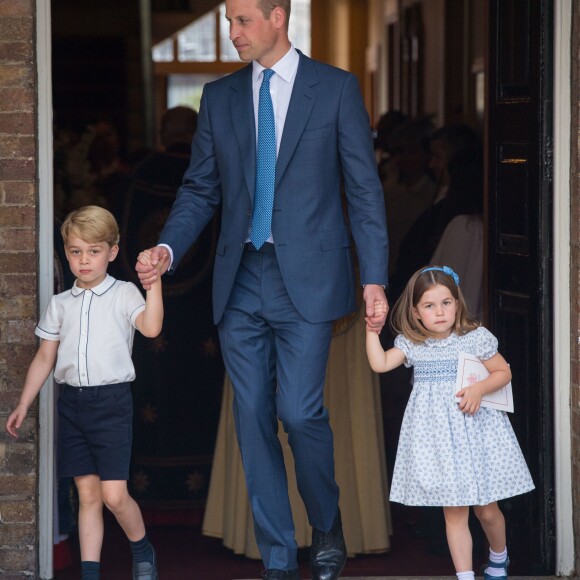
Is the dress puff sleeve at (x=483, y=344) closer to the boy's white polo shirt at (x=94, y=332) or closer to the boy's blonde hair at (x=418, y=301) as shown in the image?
the boy's blonde hair at (x=418, y=301)

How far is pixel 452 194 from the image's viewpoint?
5.75 meters

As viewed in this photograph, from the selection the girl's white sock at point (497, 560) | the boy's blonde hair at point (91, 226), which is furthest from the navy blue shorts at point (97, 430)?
the girl's white sock at point (497, 560)

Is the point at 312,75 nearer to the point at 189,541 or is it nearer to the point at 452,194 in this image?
the point at 452,194

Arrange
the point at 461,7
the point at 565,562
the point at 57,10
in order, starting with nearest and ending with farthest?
the point at 565,562, the point at 461,7, the point at 57,10

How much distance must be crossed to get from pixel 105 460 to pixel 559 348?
1678 mm

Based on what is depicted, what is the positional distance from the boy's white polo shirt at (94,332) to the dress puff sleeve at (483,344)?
1.07 m

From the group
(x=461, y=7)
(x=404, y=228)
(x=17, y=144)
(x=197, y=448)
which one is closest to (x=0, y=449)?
(x=17, y=144)

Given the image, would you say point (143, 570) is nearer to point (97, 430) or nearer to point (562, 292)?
point (97, 430)

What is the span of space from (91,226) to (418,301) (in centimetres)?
106

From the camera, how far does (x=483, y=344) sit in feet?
13.5

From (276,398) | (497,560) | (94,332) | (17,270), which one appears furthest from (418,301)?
(17,270)

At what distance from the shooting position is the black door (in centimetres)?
471

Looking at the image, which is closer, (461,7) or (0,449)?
(0,449)

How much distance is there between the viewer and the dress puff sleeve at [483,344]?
162 inches
